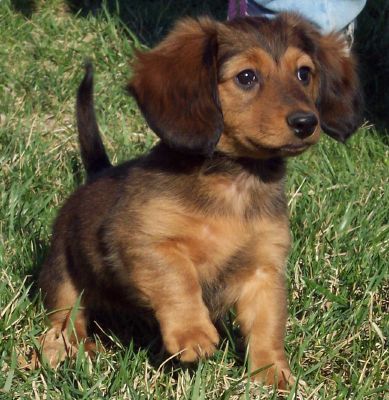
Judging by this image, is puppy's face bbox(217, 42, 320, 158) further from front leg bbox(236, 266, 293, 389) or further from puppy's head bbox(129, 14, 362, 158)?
front leg bbox(236, 266, 293, 389)

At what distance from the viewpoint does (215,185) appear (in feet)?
10.4

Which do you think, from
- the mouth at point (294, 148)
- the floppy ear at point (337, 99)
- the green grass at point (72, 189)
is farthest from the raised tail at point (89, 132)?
the mouth at point (294, 148)

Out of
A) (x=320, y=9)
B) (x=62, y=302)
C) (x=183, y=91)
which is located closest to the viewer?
(x=183, y=91)

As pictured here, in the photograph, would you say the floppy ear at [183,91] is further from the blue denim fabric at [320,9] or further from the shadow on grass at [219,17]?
the shadow on grass at [219,17]

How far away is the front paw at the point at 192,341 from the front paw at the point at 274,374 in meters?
0.25

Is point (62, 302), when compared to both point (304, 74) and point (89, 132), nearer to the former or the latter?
point (89, 132)

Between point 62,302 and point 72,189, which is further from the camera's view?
point 72,189

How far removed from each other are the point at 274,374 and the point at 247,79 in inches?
34.6

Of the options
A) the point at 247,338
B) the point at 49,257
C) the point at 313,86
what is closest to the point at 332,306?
the point at 247,338

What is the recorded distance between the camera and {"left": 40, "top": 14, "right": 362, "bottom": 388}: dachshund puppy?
3.01 meters

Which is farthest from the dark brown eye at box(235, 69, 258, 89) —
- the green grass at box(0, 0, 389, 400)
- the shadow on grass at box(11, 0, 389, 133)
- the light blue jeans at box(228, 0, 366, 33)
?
the shadow on grass at box(11, 0, 389, 133)

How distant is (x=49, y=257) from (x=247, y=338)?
83 cm

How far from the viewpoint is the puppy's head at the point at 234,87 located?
3.00 m

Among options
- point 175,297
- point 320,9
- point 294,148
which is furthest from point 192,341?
point 320,9
